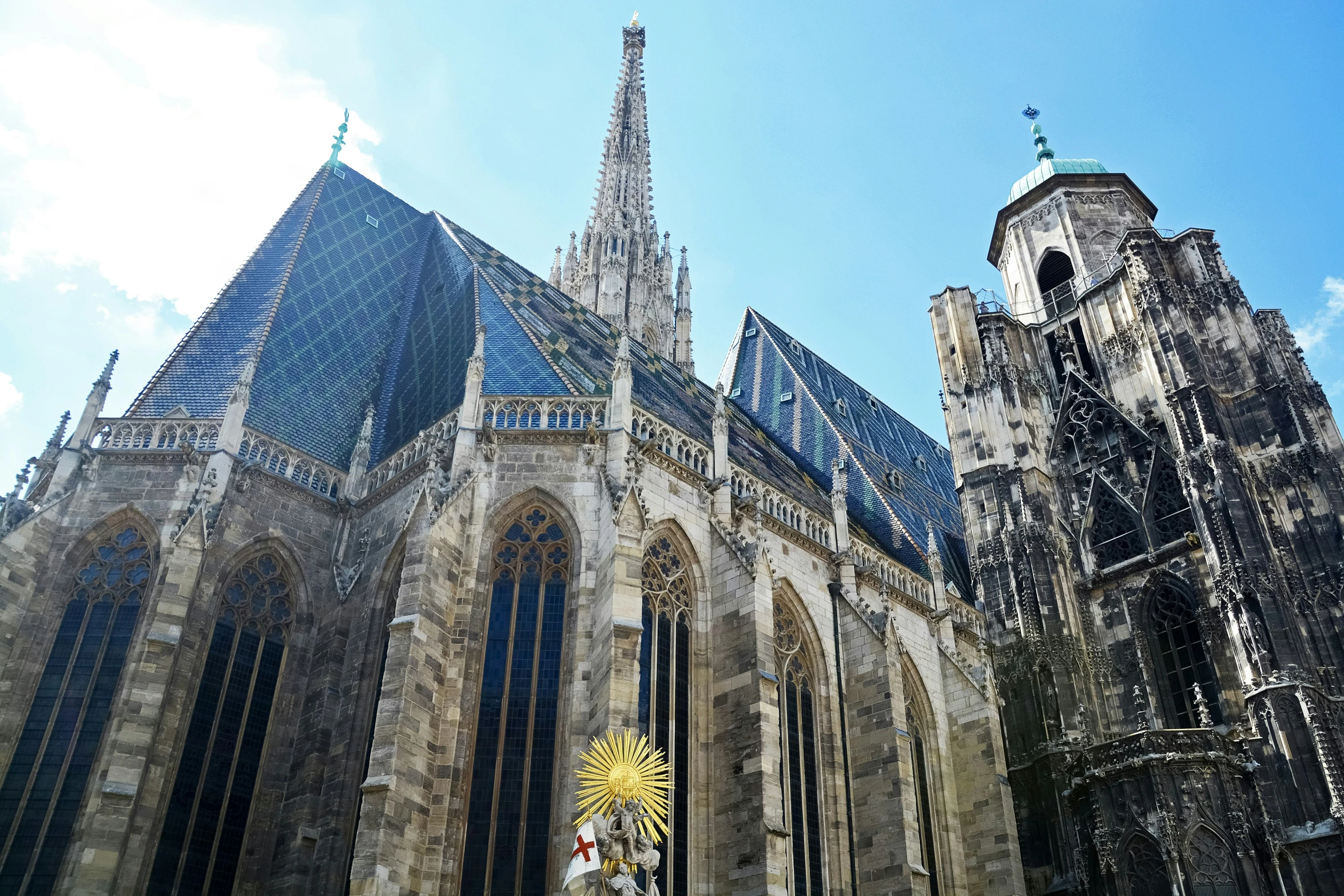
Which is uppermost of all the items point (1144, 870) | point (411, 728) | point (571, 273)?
point (571, 273)

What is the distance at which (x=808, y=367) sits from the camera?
3362 centimetres

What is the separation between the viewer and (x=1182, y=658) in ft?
70.8

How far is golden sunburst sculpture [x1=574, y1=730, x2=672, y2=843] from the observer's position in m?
11.6

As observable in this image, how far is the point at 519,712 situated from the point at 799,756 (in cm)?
541

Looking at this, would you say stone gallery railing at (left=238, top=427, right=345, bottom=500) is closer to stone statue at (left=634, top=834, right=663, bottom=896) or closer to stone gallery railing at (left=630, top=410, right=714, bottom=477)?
stone gallery railing at (left=630, top=410, right=714, bottom=477)

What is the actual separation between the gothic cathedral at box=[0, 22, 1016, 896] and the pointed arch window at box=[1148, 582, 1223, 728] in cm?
12

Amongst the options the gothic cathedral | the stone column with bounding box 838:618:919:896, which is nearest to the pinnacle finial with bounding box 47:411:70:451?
the gothic cathedral

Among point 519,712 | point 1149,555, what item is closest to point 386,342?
point 519,712

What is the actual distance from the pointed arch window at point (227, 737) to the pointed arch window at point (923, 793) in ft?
34.6

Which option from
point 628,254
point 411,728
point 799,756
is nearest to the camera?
point 411,728

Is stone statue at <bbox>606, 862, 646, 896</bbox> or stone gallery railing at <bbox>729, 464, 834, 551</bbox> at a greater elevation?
stone gallery railing at <bbox>729, 464, 834, 551</bbox>

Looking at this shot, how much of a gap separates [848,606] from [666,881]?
23.3 ft

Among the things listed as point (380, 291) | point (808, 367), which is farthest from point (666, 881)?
point (808, 367)

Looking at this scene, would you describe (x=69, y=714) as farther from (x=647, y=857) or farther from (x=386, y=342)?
(x=386, y=342)
